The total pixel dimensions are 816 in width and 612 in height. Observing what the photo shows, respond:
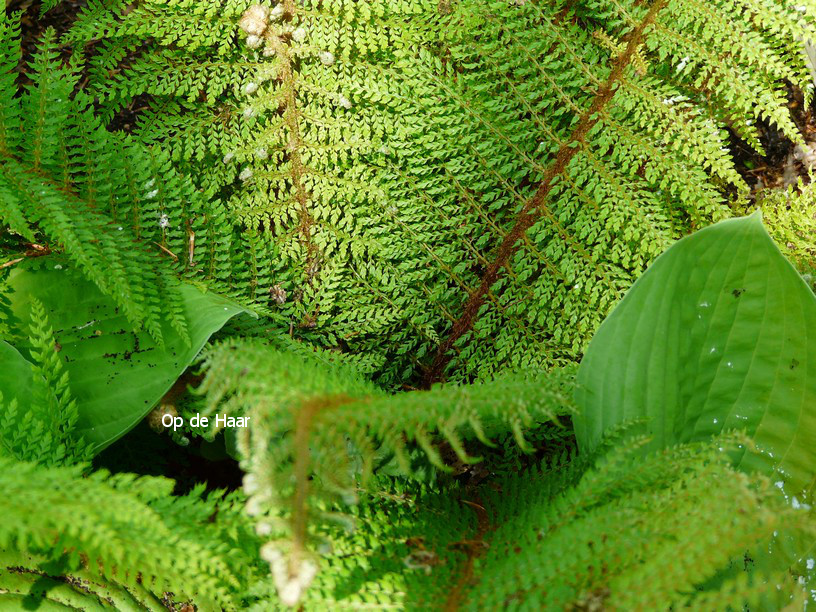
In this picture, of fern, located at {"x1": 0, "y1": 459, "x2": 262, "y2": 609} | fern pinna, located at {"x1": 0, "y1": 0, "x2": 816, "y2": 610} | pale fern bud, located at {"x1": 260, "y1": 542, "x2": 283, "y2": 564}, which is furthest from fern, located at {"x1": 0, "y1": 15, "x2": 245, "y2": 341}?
pale fern bud, located at {"x1": 260, "y1": 542, "x2": 283, "y2": 564}

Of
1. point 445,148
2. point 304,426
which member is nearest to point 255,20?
point 445,148

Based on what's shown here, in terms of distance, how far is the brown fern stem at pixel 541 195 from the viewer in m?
1.37

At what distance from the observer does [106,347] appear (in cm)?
126

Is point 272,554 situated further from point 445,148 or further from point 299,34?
point 299,34

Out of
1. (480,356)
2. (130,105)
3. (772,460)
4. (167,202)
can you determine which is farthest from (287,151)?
(772,460)

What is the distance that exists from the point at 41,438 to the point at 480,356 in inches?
38.7

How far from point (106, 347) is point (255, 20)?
876mm

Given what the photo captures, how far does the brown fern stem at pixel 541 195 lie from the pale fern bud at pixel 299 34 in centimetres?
72

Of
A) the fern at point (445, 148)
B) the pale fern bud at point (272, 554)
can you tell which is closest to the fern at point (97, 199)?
the fern at point (445, 148)

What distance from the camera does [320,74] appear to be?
4.99ft

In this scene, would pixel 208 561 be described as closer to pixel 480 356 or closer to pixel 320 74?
pixel 480 356

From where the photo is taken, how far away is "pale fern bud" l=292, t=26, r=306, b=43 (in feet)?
4.84

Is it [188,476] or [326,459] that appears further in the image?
[188,476]

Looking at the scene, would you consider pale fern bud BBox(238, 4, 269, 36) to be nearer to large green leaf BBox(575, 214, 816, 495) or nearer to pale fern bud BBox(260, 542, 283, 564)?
large green leaf BBox(575, 214, 816, 495)
